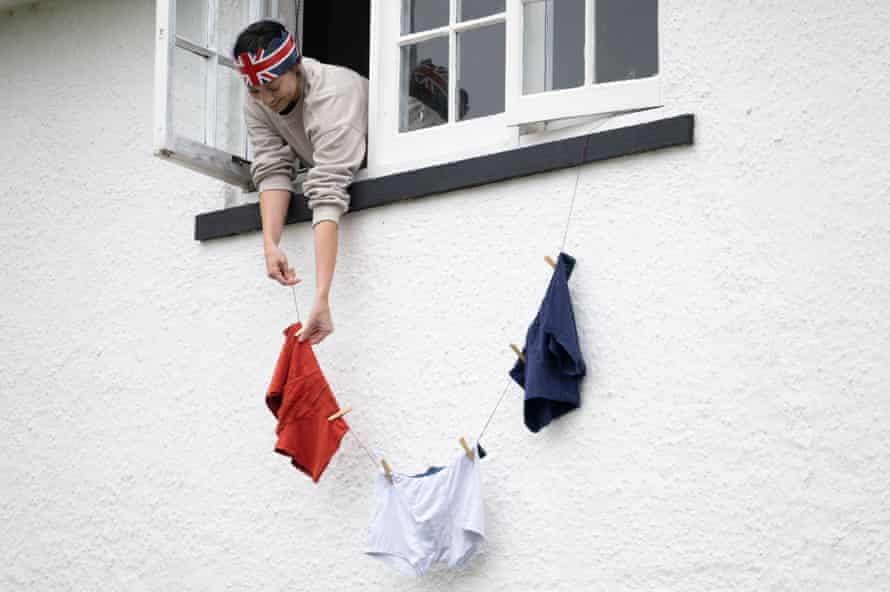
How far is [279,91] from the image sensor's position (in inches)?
267

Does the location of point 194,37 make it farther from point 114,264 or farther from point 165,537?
point 165,537

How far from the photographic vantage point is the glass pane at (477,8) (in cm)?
678

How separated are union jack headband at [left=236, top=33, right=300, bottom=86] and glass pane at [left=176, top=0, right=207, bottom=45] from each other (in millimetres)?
467

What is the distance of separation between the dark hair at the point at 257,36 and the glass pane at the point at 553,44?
3.05 feet

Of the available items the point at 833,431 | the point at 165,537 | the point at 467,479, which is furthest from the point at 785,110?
the point at 165,537

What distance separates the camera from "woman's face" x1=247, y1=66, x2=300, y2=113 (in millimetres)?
6750

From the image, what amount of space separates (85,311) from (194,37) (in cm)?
126

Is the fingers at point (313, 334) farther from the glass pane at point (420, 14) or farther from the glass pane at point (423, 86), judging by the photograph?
the glass pane at point (420, 14)

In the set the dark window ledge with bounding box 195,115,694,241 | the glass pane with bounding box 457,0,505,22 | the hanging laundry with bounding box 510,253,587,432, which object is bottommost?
the hanging laundry with bounding box 510,253,587,432

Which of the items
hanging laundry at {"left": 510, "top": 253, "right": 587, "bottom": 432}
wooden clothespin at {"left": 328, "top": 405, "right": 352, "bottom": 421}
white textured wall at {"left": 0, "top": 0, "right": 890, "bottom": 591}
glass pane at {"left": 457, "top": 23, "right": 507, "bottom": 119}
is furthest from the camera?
glass pane at {"left": 457, "top": 23, "right": 507, "bottom": 119}

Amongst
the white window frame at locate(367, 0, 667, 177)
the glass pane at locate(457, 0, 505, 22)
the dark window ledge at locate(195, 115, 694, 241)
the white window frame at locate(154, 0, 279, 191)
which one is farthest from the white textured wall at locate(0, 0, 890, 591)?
the glass pane at locate(457, 0, 505, 22)

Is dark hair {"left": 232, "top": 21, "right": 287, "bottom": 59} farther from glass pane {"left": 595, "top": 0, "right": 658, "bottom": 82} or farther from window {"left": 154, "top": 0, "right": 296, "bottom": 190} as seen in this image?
glass pane {"left": 595, "top": 0, "right": 658, "bottom": 82}

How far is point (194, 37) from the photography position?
7.14m

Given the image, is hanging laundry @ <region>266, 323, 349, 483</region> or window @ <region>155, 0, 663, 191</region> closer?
window @ <region>155, 0, 663, 191</region>
